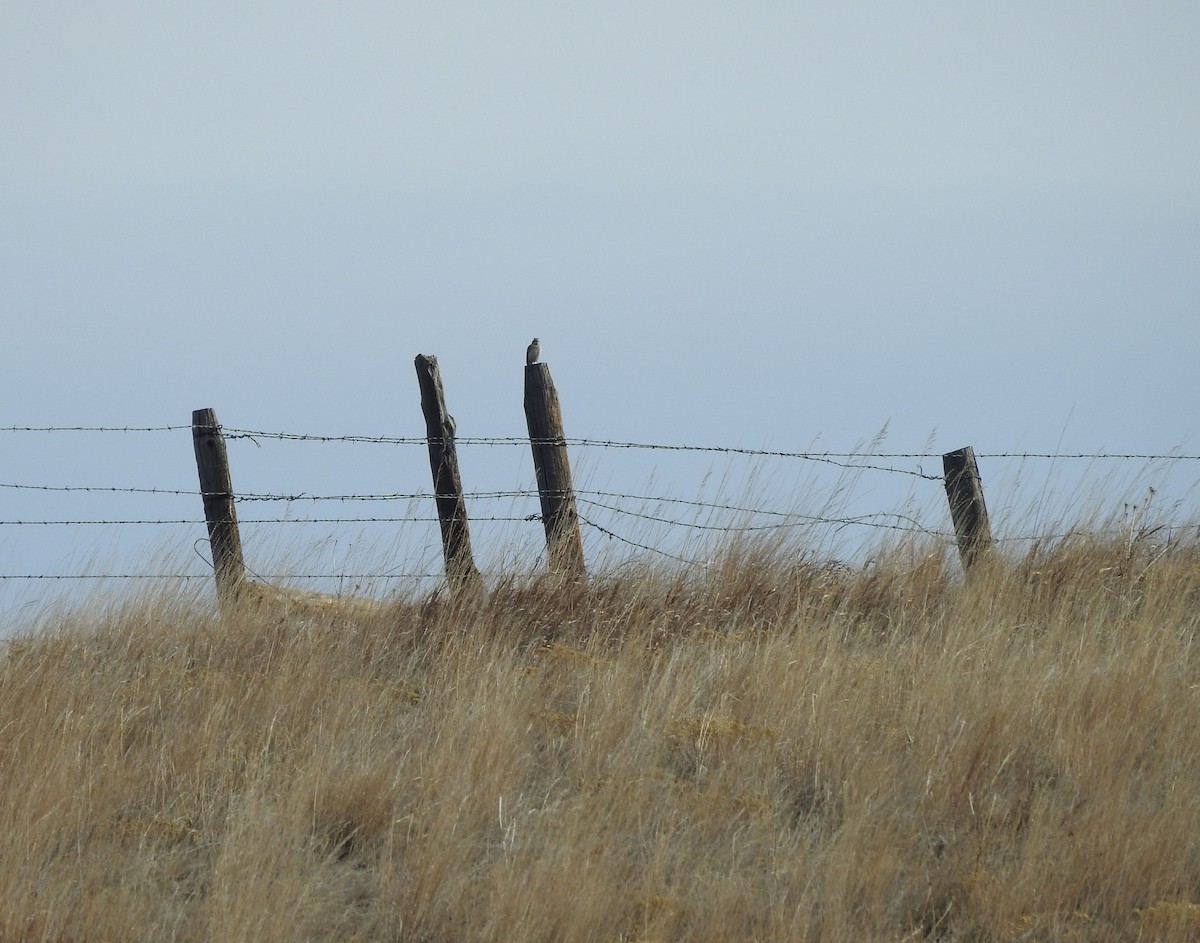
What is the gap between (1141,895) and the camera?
4.47 m

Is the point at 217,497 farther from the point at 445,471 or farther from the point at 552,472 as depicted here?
the point at 552,472

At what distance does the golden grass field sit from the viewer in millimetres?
4297

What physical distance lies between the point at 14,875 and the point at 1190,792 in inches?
178

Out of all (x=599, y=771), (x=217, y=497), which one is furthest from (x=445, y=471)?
(x=599, y=771)

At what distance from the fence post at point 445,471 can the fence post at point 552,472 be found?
0.48 metres

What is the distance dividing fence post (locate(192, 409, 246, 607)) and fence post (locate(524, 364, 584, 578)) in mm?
1863

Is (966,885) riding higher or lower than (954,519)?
lower

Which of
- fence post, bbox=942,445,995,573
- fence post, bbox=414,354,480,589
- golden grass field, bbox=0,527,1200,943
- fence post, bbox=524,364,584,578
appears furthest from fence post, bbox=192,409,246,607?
fence post, bbox=942,445,995,573

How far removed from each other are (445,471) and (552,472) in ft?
2.13

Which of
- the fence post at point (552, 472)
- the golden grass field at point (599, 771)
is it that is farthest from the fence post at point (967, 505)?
the fence post at point (552, 472)

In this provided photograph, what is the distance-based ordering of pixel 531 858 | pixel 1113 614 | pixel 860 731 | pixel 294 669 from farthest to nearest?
pixel 1113 614, pixel 294 669, pixel 860 731, pixel 531 858

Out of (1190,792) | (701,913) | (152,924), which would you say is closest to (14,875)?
(152,924)

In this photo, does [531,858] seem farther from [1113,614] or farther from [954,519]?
[954,519]

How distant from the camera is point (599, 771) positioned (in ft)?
16.8
